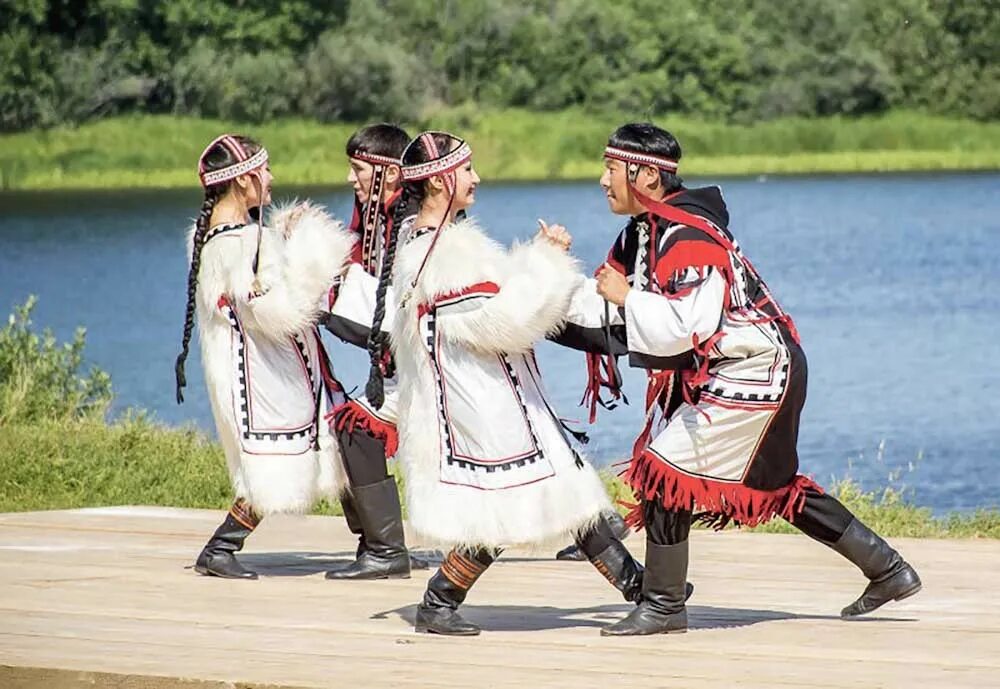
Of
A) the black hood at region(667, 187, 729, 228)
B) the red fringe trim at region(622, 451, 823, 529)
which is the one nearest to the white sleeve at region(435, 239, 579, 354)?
the black hood at region(667, 187, 729, 228)

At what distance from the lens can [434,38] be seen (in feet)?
187

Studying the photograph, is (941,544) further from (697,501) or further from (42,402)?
(42,402)

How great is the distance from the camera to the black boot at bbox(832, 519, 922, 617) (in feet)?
18.8

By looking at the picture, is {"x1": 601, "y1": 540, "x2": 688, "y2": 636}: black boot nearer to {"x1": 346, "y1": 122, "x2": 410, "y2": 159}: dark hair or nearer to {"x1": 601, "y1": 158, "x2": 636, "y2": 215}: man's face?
{"x1": 601, "y1": 158, "x2": 636, "y2": 215}: man's face

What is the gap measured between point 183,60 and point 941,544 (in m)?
49.2

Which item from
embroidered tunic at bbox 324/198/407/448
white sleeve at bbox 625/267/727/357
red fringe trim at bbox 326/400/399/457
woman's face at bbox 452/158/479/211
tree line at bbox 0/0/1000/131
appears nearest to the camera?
white sleeve at bbox 625/267/727/357

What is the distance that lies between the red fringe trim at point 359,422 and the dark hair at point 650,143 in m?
1.61

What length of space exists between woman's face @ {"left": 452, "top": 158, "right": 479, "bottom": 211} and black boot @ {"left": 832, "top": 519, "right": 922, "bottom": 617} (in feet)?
4.54

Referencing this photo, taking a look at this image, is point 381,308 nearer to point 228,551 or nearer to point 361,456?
point 361,456

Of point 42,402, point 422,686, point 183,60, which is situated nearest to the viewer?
point 422,686

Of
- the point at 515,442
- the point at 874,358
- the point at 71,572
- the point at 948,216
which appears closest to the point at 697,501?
the point at 515,442

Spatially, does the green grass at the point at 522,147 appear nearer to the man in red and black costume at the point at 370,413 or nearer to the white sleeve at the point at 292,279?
the man in red and black costume at the point at 370,413

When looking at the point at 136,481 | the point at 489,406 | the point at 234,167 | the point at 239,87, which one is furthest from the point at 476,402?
the point at 239,87

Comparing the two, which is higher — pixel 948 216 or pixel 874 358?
pixel 874 358
